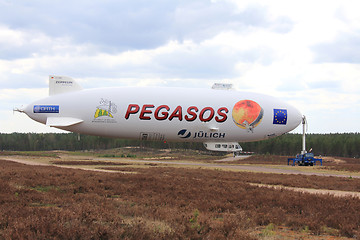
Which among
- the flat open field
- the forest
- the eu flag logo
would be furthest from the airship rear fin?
the forest

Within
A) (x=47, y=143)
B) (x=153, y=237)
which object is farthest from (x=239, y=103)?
(x=47, y=143)

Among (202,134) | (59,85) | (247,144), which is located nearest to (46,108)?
(59,85)

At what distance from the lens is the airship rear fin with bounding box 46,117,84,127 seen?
116 ft

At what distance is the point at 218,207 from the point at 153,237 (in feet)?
26.9

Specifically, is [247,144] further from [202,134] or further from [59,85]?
[59,85]

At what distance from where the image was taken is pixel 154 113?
35188 mm

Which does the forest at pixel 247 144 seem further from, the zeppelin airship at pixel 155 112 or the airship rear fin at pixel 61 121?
the airship rear fin at pixel 61 121

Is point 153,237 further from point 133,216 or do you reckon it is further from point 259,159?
point 259,159

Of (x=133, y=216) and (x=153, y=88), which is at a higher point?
(x=153, y=88)

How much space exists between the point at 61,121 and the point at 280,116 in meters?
22.0

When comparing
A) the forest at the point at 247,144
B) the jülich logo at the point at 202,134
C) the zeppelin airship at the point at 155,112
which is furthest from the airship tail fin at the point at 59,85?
the forest at the point at 247,144

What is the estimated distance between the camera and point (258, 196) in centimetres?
2303

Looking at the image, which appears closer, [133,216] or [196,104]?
[133,216]

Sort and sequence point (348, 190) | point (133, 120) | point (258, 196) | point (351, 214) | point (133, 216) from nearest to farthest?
point (133, 216)
point (351, 214)
point (258, 196)
point (348, 190)
point (133, 120)
